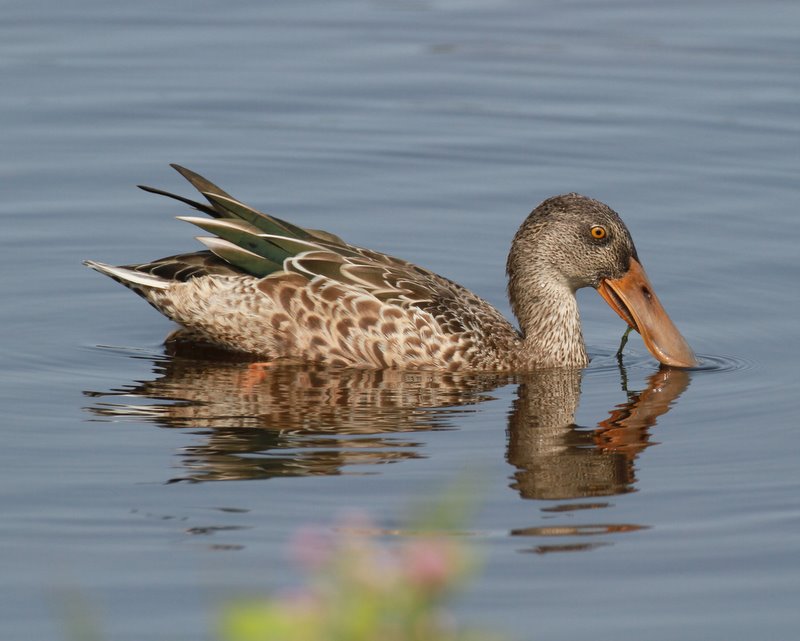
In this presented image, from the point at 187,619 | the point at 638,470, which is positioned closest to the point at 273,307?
the point at 638,470

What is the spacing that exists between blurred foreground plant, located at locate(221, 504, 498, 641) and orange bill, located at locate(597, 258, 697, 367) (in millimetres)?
7585

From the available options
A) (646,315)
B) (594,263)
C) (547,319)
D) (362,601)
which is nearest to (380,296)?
(547,319)

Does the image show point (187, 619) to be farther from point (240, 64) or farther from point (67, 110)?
point (240, 64)

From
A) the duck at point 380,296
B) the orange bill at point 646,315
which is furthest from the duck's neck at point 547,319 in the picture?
the orange bill at point 646,315

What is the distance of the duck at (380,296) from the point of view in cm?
1095

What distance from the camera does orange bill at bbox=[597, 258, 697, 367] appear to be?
11.1 m

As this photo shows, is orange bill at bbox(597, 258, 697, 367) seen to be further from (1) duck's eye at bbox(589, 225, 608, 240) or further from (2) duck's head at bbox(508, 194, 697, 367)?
(1) duck's eye at bbox(589, 225, 608, 240)

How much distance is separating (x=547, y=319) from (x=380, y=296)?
1.20 m

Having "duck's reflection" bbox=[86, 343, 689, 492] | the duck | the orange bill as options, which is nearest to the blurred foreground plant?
"duck's reflection" bbox=[86, 343, 689, 492]

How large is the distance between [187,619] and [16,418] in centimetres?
328

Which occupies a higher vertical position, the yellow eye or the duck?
the yellow eye

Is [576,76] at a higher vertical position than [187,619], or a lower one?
higher

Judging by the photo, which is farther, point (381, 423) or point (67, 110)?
point (67, 110)

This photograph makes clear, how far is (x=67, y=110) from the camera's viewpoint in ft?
Answer: 52.3
